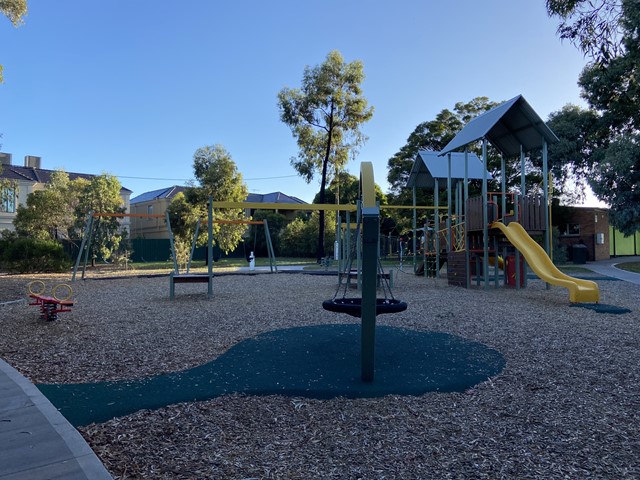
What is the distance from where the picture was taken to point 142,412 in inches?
147

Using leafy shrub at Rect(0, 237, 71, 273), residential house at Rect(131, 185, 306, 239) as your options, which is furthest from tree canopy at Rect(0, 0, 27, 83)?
residential house at Rect(131, 185, 306, 239)

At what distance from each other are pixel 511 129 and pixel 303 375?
480 inches

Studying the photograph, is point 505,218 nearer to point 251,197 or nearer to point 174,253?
point 174,253

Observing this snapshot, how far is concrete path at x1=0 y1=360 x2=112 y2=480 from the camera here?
2705 millimetres

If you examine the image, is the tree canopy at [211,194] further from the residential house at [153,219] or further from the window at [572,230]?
the window at [572,230]

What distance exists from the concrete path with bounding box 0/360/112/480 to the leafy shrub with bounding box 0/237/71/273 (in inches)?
695

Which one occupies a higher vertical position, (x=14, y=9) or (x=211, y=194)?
(x=14, y=9)

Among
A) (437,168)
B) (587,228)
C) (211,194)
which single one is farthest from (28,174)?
(587,228)

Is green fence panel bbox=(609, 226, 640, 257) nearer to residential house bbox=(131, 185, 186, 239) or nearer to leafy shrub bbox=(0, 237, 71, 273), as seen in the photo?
leafy shrub bbox=(0, 237, 71, 273)

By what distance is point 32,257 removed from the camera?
1941 centimetres

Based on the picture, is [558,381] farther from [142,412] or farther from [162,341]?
[162,341]

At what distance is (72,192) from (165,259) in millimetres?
12810

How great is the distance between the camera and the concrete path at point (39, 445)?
2.71m

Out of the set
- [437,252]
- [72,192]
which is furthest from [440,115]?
[72,192]
